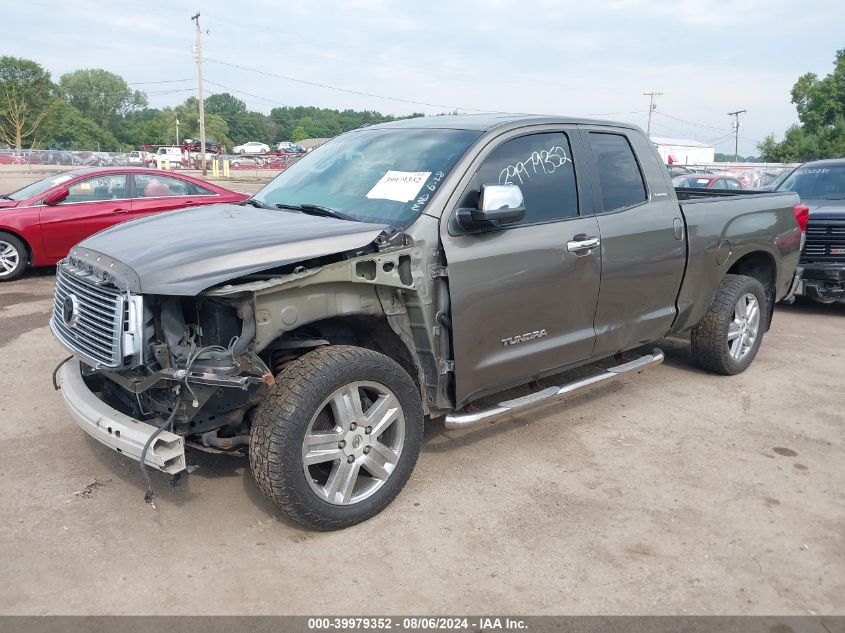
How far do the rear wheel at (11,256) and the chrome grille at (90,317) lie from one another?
6201 millimetres

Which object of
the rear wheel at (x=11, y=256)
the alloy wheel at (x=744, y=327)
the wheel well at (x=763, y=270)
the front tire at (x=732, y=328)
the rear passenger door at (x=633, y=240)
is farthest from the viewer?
the rear wheel at (x=11, y=256)

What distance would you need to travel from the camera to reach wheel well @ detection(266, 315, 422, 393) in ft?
11.5

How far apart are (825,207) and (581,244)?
578 centimetres

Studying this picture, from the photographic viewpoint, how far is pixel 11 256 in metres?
9.01

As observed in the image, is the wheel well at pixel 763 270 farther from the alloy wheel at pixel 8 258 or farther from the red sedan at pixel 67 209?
the alloy wheel at pixel 8 258

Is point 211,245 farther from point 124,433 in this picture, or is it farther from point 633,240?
point 633,240

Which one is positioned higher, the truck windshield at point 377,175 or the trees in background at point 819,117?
the trees in background at point 819,117

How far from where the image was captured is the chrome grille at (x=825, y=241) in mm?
8008

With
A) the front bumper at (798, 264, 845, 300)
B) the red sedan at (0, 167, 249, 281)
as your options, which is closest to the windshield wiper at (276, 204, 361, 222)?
the red sedan at (0, 167, 249, 281)

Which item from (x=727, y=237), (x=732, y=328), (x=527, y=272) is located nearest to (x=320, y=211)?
(x=527, y=272)

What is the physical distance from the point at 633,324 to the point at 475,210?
5.62ft

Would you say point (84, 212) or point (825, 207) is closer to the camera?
point (825, 207)

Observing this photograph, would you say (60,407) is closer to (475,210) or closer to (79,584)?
(79,584)

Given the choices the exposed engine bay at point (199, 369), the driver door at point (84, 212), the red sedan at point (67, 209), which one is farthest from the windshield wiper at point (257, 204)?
the red sedan at point (67, 209)
